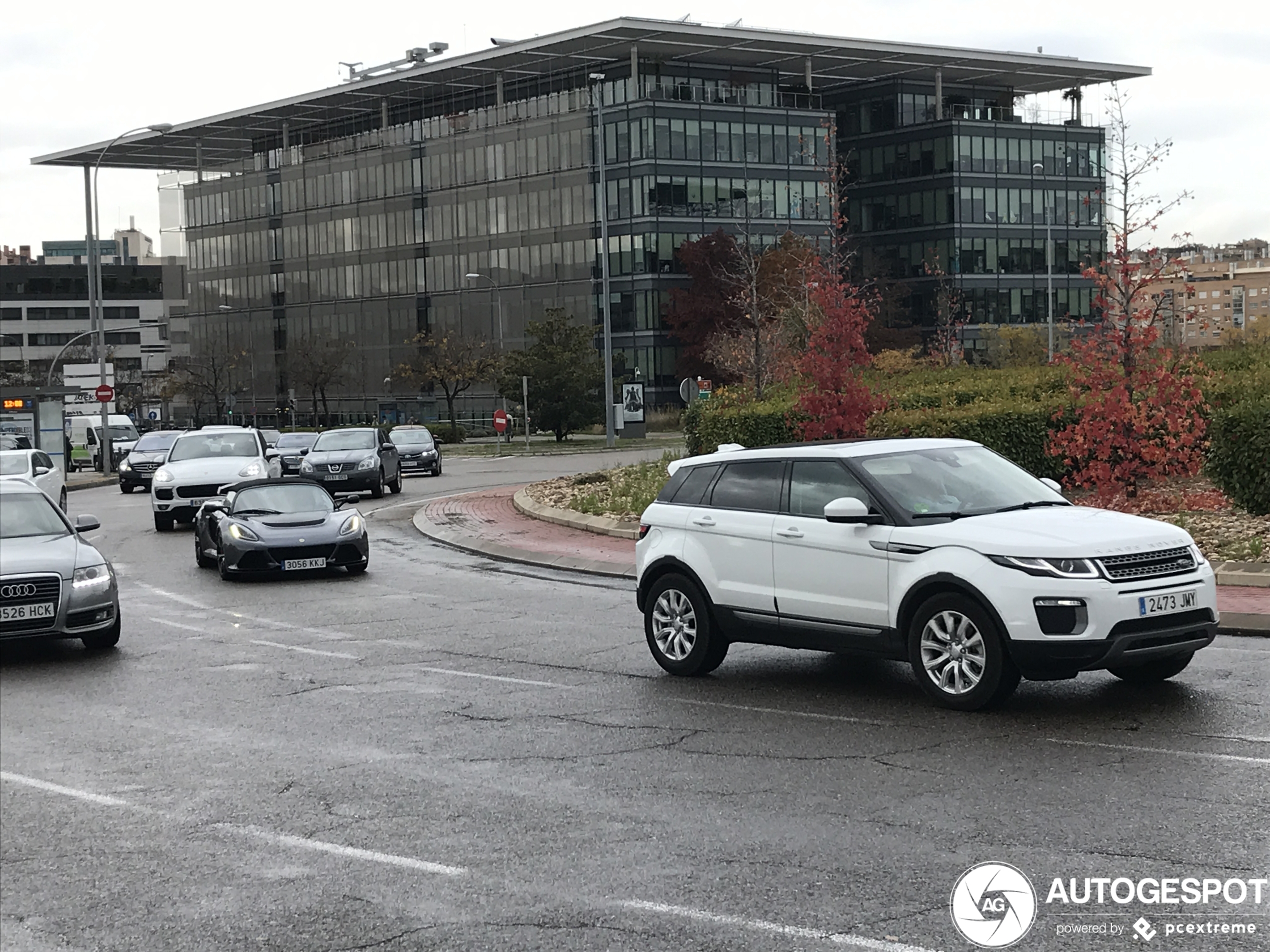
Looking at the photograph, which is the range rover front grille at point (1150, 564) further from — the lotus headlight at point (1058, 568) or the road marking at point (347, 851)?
the road marking at point (347, 851)

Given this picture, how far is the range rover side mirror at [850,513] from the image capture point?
34.4 ft

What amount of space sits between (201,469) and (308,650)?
54.0 feet

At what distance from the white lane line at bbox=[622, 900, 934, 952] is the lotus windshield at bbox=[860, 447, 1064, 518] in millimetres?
4807

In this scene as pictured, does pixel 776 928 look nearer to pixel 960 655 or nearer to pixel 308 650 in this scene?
pixel 960 655

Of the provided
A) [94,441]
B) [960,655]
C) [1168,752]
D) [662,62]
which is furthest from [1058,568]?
[662,62]

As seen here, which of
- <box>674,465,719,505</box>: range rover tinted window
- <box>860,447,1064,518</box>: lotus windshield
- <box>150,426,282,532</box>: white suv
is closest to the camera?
<box>860,447,1064,518</box>: lotus windshield

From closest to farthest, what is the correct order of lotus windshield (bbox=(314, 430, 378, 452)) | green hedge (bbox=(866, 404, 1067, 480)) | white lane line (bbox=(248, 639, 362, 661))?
white lane line (bbox=(248, 639, 362, 661)) < green hedge (bbox=(866, 404, 1067, 480)) < lotus windshield (bbox=(314, 430, 378, 452))

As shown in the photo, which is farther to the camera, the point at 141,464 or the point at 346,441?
the point at 141,464

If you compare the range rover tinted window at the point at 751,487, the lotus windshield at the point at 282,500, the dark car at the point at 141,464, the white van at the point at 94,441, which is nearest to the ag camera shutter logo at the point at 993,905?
the range rover tinted window at the point at 751,487

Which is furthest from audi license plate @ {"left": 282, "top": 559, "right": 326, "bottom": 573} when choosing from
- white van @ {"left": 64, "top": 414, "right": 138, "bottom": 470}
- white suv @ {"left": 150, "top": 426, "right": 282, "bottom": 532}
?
white van @ {"left": 64, "top": 414, "right": 138, "bottom": 470}

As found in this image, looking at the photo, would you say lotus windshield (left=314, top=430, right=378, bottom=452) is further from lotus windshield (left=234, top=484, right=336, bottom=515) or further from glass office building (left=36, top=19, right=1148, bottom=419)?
glass office building (left=36, top=19, right=1148, bottom=419)

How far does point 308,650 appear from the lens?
547 inches

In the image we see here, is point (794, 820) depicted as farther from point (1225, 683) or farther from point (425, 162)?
point (425, 162)

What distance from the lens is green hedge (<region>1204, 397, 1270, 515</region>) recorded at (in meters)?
18.0
